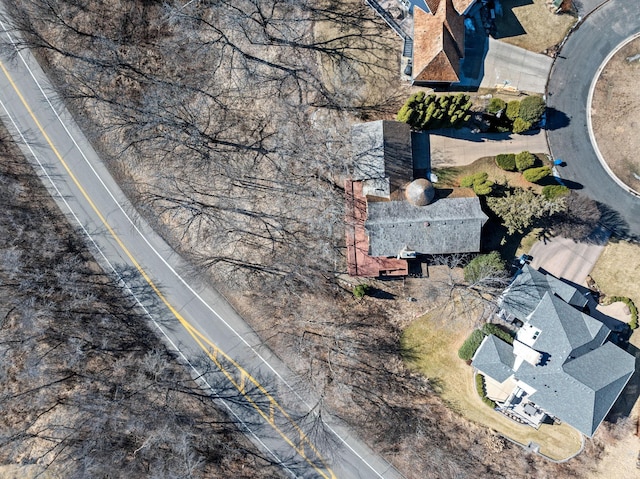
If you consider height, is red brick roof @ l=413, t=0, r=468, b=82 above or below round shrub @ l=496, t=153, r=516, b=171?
above

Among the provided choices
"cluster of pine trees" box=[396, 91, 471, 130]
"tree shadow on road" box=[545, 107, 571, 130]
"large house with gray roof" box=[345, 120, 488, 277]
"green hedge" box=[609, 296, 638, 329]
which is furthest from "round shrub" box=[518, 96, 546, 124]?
"green hedge" box=[609, 296, 638, 329]

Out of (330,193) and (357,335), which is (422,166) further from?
(357,335)

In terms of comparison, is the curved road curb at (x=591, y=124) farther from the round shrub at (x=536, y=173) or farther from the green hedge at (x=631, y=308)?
the green hedge at (x=631, y=308)

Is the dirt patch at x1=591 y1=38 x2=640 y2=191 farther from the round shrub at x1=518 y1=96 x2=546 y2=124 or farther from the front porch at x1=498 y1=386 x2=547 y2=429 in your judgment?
the front porch at x1=498 y1=386 x2=547 y2=429

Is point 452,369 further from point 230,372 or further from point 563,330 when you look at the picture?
point 230,372

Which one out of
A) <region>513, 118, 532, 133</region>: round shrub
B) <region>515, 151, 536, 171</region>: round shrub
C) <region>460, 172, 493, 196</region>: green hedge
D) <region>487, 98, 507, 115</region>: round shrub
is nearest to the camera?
<region>460, 172, 493, 196</region>: green hedge

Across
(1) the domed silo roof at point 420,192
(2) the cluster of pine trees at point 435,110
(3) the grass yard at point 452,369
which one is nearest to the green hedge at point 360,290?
(3) the grass yard at point 452,369
